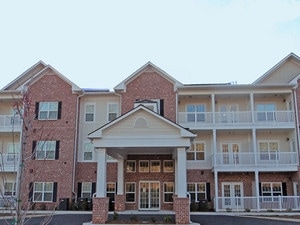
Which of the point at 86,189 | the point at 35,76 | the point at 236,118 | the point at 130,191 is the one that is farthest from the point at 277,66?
the point at 35,76

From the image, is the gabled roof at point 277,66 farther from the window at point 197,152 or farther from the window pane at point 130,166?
the window pane at point 130,166

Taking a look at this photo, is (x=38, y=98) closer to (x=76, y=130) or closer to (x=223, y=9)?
(x=76, y=130)

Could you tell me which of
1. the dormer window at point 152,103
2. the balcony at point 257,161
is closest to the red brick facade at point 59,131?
the dormer window at point 152,103

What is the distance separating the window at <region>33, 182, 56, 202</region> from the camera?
2411 centimetres

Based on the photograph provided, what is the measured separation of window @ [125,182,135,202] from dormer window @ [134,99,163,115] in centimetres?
585

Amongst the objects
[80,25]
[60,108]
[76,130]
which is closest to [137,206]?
[76,130]

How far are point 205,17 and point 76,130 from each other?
13.8 m

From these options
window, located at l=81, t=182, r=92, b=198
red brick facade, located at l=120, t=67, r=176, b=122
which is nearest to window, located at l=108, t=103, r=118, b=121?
red brick facade, located at l=120, t=67, r=176, b=122

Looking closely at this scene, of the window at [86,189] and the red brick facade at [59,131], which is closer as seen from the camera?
the red brick facade at [59,131]

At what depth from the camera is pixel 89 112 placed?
2620 cm

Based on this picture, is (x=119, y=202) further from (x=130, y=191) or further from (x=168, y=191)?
Result: (x=168, y=191)

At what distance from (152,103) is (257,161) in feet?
28.4

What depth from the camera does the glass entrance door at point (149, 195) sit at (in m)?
23.9

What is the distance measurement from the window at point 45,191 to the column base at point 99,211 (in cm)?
910
